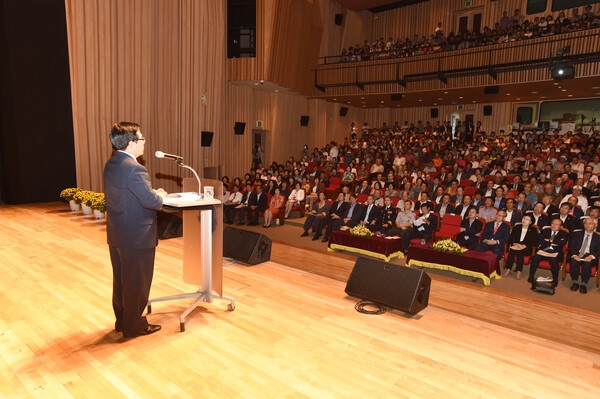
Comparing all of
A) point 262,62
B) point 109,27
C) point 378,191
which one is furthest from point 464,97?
point 109,27

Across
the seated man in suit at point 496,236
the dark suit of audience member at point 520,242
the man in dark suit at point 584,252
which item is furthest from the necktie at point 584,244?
the seated man in suit at point 496,236

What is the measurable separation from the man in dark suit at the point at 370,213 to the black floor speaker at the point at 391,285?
3358 mm

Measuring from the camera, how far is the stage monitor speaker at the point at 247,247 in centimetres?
481

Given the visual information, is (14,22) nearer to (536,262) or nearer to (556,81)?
(536,262)

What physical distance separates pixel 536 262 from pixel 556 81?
7.40 meters

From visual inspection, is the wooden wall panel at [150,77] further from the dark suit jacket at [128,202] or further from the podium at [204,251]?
the dark suit jacket at [128,202]

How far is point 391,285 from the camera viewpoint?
3.48 meters

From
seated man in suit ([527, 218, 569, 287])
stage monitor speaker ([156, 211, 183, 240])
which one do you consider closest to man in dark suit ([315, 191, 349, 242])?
stage monitor speaker ([156, 211, 183, 240])

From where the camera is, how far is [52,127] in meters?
9.79

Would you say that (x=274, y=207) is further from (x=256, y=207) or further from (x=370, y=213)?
(x=370, y=213)

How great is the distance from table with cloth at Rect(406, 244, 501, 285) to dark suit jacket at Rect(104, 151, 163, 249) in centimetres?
403

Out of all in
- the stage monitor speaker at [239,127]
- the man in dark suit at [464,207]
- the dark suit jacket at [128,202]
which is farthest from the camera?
the stage monitor speaker at [239,127]

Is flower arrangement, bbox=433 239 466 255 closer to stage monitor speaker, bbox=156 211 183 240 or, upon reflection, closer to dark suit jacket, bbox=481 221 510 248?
dark suit jacket, bbox=481 221 510 248

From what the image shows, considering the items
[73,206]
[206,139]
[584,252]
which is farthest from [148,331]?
[206,139]
